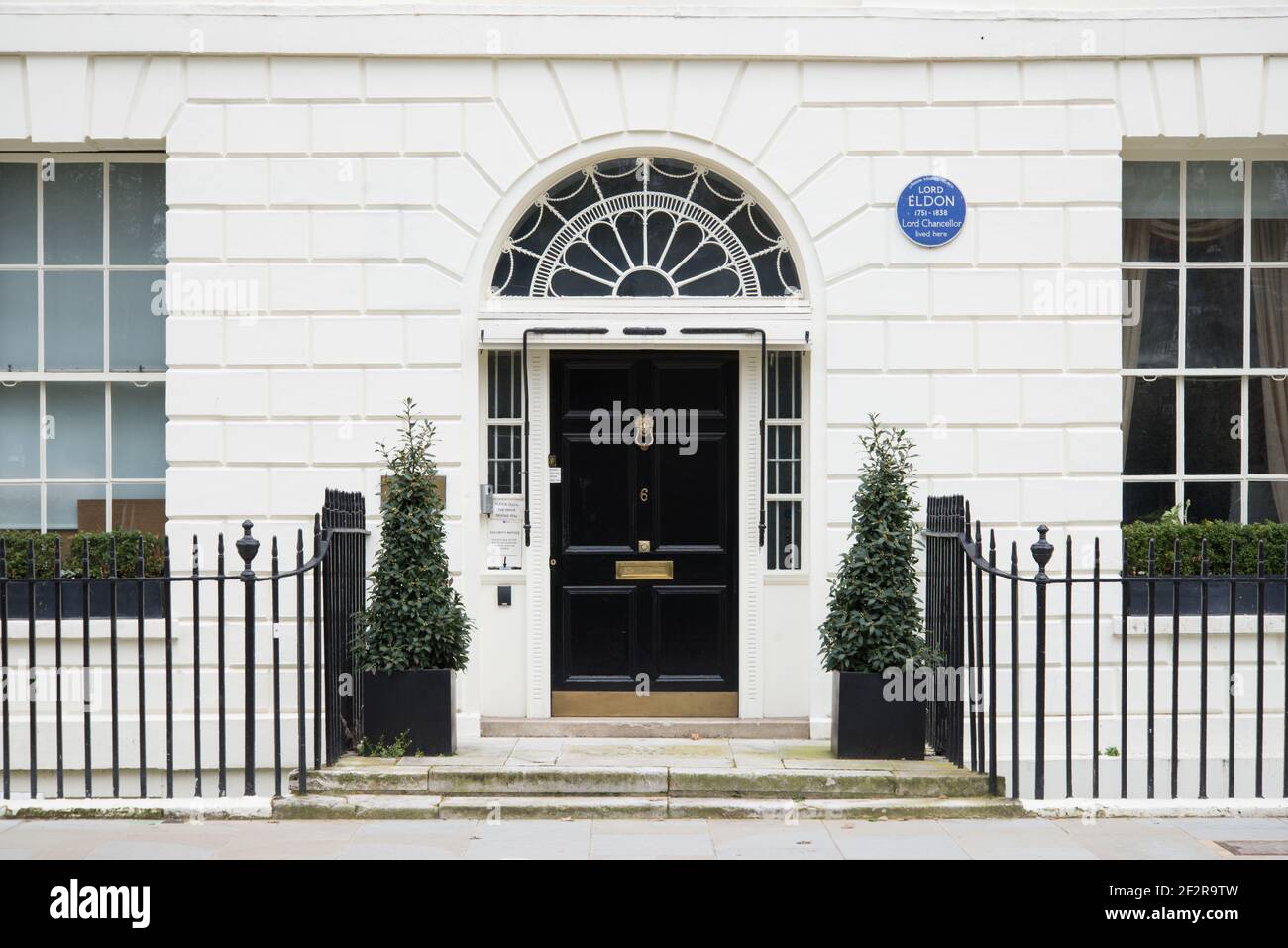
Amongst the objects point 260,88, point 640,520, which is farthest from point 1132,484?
point 260,88

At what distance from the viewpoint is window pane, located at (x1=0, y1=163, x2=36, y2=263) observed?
9.83 metres

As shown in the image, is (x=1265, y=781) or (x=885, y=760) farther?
(x=1265, y=781)

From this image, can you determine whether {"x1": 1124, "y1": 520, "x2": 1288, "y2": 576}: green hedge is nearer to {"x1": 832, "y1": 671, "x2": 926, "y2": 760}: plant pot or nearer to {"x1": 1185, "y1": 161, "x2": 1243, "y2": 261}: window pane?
{"x1": 1185, "y1": 161, "x2": 1243, "y2": 261}: window pane

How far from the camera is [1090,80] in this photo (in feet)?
30.8

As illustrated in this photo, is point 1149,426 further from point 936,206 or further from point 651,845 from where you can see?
point 651,845

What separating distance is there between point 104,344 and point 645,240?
152 inches

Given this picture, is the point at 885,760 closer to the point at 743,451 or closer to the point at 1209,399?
the point at 743,451

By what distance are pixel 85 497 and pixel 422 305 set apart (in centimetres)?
278

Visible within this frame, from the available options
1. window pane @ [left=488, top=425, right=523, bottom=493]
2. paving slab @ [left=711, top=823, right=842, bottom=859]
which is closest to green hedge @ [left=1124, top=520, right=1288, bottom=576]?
paving slab @ [left=711, top=823, right=842, bottom=859]

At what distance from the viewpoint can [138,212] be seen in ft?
32.2

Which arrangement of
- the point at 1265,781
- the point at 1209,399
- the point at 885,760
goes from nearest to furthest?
the point at 885,760 < the point at 1265,781 < the point at 1209,399

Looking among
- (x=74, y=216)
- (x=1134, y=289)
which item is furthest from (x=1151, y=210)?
(x=74, y=216)

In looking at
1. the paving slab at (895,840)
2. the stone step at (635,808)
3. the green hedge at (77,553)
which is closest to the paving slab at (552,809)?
the stone step at (635,808)

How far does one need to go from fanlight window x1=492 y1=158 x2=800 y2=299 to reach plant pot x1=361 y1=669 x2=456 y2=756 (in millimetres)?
2831
